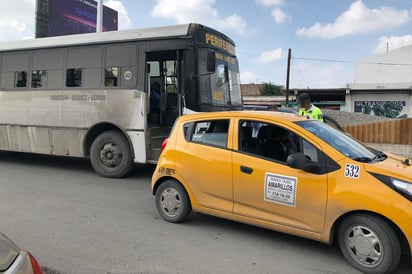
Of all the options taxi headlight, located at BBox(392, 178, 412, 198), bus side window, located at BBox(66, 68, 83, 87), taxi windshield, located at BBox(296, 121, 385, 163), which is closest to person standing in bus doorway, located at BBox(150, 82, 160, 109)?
bus side window, located at BBox(66, 68, 83, 87)

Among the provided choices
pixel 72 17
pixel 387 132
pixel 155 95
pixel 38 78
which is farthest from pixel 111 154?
pixel 72 17

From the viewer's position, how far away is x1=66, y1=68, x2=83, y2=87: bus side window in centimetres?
856

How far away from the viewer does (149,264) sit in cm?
397

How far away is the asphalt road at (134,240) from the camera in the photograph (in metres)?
3.94

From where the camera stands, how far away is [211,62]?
753 cm

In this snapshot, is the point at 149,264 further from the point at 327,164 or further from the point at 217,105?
the point at 217,105

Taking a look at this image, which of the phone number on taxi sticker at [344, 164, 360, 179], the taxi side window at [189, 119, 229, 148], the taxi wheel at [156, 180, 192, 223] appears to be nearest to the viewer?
the phone number on taxi sticker at [344, 164, 360, 179]

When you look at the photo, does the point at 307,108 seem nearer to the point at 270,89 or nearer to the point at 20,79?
the point at 20,79

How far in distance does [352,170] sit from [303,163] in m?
0.49

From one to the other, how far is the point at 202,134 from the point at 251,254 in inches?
65.2

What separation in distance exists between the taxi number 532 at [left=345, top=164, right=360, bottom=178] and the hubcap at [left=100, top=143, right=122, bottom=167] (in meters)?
5.37

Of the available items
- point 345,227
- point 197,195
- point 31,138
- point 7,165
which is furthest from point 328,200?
point 7,165

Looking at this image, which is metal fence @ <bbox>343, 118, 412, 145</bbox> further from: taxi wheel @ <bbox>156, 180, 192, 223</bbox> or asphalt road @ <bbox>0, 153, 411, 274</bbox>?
taxi wheel @ <bbox>156, 180, 192, 223</bbox>

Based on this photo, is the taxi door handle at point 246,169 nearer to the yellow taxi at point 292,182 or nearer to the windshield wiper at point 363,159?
the yellow taxi at point 292,182
